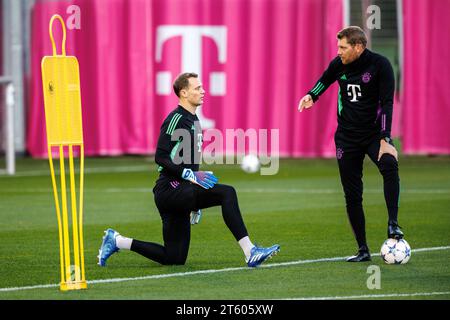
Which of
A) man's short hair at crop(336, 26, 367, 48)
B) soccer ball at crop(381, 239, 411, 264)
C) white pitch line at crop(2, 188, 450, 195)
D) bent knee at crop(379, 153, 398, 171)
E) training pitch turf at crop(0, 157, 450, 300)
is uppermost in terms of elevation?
man's short hair at crop(336, 26, 367, 48)

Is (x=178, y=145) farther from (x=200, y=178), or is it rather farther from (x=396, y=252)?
(x=396, y=252)

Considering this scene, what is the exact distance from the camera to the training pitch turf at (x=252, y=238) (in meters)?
8.16

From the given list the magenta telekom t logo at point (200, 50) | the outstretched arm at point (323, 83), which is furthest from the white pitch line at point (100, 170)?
the outstretched arm at point (323, 83)

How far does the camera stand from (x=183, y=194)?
30.6 feet

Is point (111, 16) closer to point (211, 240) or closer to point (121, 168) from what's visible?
point (121, 168)

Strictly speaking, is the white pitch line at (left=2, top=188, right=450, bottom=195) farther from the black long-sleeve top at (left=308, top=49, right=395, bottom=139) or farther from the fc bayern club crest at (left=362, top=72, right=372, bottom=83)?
the fc bayern club crest at (left=362, top=72, right=372, bottom=83)

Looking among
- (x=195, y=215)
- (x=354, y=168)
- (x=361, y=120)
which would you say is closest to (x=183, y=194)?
(x=195, y=215)

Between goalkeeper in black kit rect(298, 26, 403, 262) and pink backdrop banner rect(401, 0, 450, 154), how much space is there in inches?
575

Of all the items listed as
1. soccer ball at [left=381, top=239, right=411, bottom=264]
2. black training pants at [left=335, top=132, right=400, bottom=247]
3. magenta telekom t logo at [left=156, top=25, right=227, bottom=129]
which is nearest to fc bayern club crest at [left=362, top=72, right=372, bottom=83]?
black training pants at [left=335, top=132, right=400, bottom=247]

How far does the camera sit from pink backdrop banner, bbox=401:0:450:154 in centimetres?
2411

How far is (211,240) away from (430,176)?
9036 millimetres

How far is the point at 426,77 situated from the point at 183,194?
51.9ft

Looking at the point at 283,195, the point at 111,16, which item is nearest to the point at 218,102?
the point at 111,16

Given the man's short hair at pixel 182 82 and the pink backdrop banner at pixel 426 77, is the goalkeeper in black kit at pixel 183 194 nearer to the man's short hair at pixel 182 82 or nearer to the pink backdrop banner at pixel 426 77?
the man's short hair at pixel 182 82
